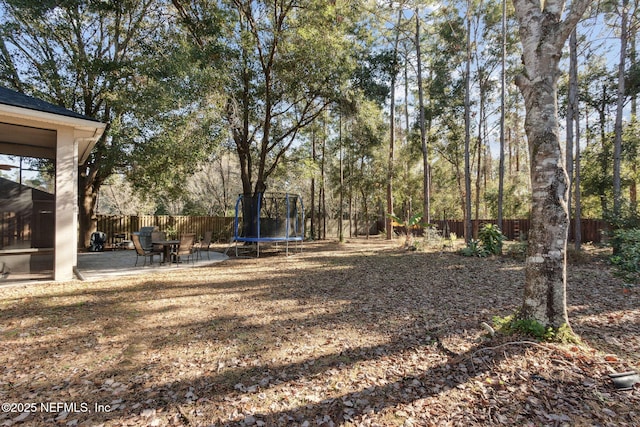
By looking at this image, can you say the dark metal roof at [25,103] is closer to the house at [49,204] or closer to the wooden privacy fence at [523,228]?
the house at [49,204]

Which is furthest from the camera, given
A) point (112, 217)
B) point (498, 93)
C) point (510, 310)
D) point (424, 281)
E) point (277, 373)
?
point (498, 93)

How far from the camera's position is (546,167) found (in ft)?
9.71

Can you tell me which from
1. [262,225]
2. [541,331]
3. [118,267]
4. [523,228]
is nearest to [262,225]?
[262,225]

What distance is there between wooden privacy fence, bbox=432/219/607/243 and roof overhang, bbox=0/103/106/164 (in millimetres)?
12869

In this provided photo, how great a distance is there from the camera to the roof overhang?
18.6ft

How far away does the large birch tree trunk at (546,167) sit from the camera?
115 inches

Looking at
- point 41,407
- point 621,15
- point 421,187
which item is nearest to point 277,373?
point 41,407

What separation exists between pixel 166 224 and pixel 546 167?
54.9ft

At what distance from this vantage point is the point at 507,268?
7535 millimetres

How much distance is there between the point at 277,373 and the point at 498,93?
2067 centimetres

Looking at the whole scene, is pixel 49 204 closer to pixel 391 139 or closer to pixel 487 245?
pixel 487 245

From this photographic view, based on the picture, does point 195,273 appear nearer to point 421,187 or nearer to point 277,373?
point 277,373

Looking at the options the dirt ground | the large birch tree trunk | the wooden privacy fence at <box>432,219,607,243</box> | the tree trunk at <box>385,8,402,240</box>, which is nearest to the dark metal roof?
the dirt ground

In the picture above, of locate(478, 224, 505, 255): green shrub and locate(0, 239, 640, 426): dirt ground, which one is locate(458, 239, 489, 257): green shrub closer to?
locate(478, 224, 505, 255): green shrub
